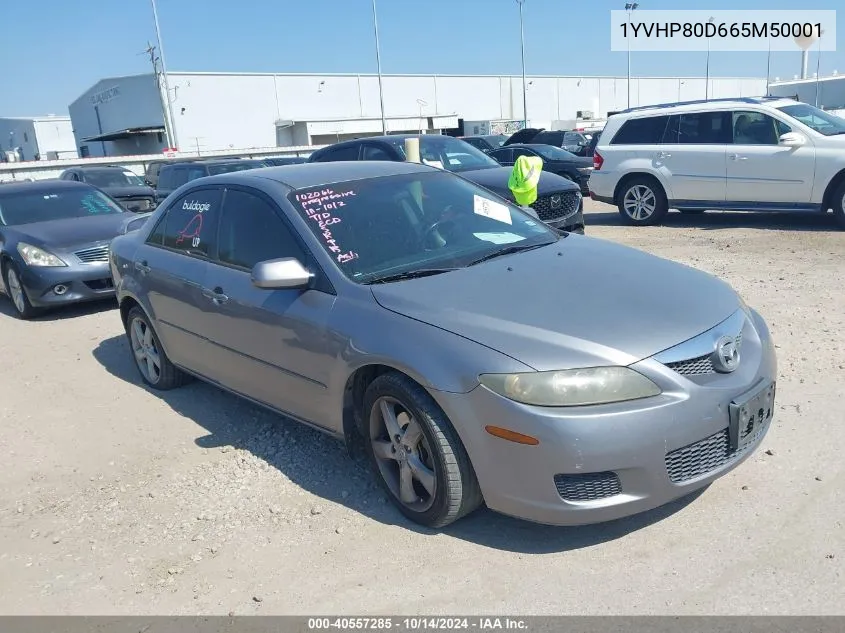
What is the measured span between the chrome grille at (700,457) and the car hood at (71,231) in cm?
746

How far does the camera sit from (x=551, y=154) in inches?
653

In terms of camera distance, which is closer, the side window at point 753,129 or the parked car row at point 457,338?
the parked car row at point 457,338

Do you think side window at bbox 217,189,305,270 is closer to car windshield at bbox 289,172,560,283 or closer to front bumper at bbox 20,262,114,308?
car windshield at bbox 289,172,560,283

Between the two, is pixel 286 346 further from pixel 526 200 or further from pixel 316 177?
pixel 526 200

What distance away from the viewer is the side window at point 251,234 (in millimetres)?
4016

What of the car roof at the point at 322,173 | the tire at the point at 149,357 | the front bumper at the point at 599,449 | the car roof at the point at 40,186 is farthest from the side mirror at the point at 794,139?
the car roof at the point at 40,186

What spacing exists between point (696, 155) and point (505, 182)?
329cm

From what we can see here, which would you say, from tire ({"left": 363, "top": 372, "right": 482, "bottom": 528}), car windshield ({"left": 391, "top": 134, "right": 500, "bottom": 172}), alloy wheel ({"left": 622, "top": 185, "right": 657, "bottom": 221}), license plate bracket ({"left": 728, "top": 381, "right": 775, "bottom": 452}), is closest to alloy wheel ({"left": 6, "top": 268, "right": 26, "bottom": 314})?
car windshield ({"left": 391, "top": 134, "right": 500, "bottom": 172})

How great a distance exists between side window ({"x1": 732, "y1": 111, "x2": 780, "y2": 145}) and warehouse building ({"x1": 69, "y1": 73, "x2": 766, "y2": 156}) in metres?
40.0

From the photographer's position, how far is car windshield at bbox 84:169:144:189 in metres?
16.9

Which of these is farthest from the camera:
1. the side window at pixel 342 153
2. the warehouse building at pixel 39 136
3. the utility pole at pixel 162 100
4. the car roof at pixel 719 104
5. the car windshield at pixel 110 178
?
the warehouse building at pixel 39 136
